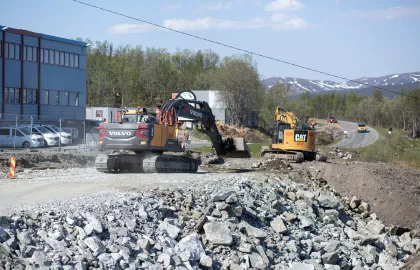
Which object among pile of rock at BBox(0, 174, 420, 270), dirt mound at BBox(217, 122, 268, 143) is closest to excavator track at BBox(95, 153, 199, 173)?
pile of rock at BBox(0, 174, 420, 270)

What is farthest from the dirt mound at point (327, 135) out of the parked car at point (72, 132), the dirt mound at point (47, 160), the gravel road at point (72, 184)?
the gravel road at point (72, 184)

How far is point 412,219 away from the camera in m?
25.9

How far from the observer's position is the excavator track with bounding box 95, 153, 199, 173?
2392 cm

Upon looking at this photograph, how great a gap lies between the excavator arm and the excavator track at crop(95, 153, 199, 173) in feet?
4.99

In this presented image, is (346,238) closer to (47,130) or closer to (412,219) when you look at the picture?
(412,219)

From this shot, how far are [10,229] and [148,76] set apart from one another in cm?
6935

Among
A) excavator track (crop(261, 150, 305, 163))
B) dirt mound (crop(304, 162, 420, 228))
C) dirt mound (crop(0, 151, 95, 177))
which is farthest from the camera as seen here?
excavator track (crop(261, 150, 305, 163))

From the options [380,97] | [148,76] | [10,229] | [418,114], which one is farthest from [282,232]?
[380,97]

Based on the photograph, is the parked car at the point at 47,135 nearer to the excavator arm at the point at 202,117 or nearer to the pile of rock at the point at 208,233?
the excavator arm at the point at 202,117

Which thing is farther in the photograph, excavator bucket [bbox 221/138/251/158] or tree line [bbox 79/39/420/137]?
tree line [bbox 79/39/420/137]

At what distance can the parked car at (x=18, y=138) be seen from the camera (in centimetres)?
3806

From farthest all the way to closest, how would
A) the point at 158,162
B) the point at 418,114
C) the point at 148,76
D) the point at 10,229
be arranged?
1. the point at 418,114
2. the point at 148,76
3. the point at 158,162
4. the point at 10,229

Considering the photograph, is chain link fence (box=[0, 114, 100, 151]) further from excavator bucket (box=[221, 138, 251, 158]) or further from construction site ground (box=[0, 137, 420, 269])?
excavator bucket (box=[221, 138, 251, 158])

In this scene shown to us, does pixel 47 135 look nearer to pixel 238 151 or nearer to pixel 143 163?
pixel 238 151
